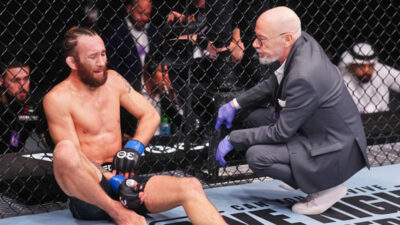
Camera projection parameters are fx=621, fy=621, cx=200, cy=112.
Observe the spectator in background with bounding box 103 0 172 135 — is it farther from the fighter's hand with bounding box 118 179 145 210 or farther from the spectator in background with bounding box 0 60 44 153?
the fighter's hand with bounding box 118 179 145 210

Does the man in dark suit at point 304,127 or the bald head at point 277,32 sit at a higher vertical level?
Result: the bald head at point 277,32

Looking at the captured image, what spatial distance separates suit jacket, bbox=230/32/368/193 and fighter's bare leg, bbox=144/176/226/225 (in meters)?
0.40

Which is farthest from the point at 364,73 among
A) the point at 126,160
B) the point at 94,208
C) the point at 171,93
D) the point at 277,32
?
the point at 94,208

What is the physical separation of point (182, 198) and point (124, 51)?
1499mm

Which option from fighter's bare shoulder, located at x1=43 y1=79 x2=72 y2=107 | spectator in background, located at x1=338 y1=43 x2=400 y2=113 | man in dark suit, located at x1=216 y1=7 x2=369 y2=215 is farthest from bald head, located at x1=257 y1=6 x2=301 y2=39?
spectator in background, located at x1=338 y1=43 x2=400 y2=113

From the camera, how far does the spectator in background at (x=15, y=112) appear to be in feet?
10.8

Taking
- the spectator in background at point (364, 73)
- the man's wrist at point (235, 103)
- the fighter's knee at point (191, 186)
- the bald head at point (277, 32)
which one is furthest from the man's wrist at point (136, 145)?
the spectator in background at point (364, 73)

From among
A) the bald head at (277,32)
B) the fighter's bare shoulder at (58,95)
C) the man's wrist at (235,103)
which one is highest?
the bald head at (277,32)

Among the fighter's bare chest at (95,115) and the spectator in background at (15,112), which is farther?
the spectator in background at (15,112)

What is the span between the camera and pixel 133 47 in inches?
138

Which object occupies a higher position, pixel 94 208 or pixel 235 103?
pixel 235 103

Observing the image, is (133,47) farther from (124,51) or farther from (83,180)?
(83,180)

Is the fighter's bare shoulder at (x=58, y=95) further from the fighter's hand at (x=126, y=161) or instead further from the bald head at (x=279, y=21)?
the bald head at (x=279, y=21)

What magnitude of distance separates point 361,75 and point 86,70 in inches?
90.9
